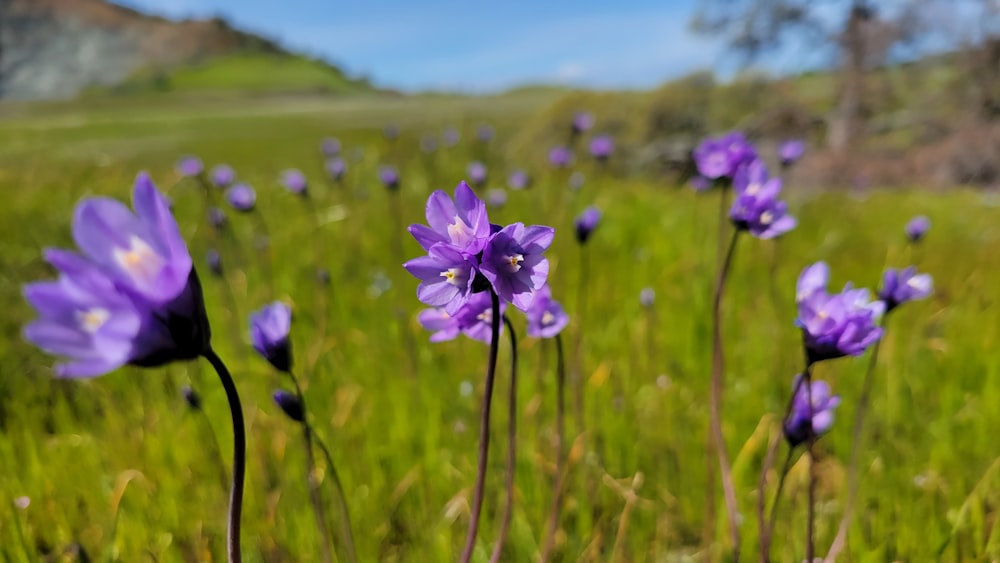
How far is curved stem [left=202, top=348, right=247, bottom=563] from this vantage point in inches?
27.8

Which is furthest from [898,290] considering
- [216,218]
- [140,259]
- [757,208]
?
[216,218]

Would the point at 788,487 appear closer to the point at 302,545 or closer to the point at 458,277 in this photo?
the point at 302,545

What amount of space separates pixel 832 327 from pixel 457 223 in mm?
646

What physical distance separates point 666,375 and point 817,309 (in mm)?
1333

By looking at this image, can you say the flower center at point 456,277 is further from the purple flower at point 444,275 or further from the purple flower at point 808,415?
the purple flower at point 808,415

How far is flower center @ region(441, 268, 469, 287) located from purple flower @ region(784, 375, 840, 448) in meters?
0.67

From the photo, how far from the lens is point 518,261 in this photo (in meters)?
0.89

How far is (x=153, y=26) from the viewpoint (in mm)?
56062

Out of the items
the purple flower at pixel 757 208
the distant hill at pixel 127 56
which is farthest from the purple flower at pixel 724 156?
the distant hill at pixel 127 56

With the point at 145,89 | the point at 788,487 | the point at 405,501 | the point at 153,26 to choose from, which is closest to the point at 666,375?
the point at 788,487

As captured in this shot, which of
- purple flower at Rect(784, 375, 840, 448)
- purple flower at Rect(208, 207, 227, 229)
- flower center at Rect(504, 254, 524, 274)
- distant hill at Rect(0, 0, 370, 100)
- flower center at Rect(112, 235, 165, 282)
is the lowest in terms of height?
purple flower at Rect(784, 375, 840, 448)

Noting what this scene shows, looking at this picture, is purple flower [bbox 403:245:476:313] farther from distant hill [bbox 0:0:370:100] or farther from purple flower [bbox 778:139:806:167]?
distant hill [bbox 0:0:370:100]

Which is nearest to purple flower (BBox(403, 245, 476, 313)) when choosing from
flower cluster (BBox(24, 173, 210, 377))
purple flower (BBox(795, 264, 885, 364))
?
flower cluster (BBox(24, 173, 210, 377))

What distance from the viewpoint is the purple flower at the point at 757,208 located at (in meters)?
1.34
